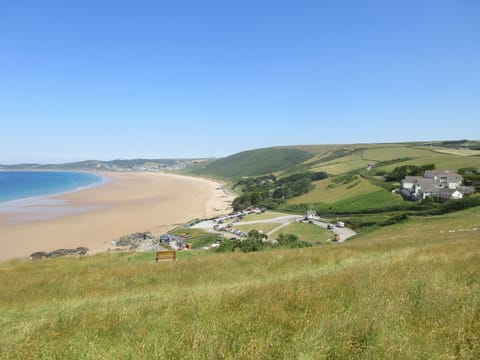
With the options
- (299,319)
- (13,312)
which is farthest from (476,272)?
(13,312)

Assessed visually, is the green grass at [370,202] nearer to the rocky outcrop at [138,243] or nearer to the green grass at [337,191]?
the green grass at [337,191]

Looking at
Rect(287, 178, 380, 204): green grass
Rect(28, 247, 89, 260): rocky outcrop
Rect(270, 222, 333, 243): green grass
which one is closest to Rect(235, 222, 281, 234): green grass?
Rect(270, 222, 333, 243): green grass

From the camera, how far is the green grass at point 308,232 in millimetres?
46406

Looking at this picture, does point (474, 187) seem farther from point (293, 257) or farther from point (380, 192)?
point (293, 257)

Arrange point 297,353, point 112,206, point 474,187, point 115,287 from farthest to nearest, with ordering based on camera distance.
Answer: point 112,206
point 474,187
point 115,287
point 297,353

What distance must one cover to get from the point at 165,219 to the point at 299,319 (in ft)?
228

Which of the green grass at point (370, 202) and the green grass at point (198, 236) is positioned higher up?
the green grass at point (370, 202)

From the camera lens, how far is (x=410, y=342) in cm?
304

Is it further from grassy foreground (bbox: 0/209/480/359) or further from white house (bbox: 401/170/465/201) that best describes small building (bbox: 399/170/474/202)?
grassy foreground (bbox: 0/209/480/359)

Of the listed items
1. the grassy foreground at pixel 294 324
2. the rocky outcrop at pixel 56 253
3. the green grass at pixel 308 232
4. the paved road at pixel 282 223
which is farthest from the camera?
the paved road at pixel 282 223

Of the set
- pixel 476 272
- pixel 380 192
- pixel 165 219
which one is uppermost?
pixel 476 272

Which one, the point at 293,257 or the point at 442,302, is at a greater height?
the point at 442,302

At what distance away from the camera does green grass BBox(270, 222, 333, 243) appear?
1827 inches

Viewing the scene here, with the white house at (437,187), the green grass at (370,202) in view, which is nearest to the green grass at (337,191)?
the green grass at (370,202)
